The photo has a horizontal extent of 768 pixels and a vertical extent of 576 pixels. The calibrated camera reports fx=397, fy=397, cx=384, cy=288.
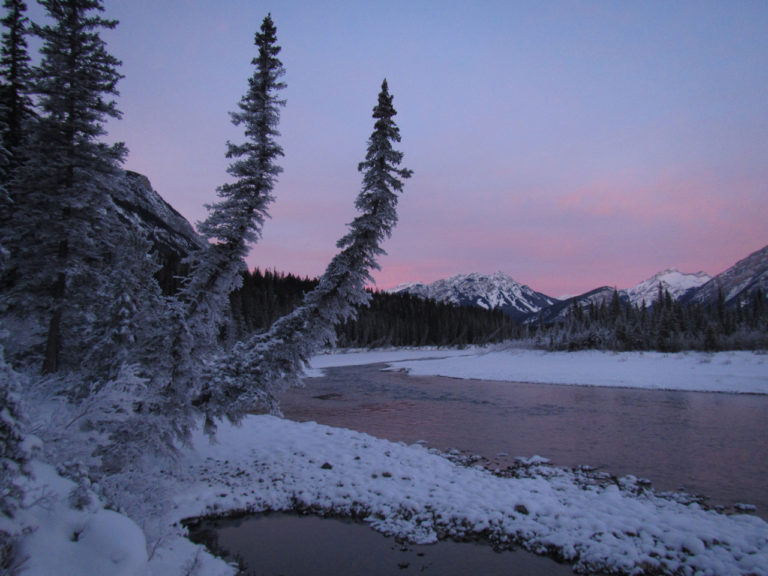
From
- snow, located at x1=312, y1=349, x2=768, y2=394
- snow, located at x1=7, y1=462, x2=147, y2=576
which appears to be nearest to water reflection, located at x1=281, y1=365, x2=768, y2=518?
snow, located at x1=312, y1=349, x2=768, y2=394

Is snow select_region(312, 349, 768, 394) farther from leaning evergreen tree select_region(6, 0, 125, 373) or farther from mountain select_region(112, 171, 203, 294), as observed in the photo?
leaning evergreen tree select_region(6, 0, 125, 373)

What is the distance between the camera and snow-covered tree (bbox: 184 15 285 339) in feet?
39.6

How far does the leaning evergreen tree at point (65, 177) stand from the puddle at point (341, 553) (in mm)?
12388

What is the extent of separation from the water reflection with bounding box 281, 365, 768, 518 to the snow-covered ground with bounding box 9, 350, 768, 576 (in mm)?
2149

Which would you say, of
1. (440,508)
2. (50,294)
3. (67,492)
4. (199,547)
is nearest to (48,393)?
(67,492)

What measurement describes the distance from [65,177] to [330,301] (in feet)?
42.6

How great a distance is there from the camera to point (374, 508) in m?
9.23

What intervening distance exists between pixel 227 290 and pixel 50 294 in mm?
9638

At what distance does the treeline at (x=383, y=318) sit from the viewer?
89.6 metres

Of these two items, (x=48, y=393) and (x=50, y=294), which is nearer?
(x=48, y=393)

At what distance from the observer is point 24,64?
21.2m

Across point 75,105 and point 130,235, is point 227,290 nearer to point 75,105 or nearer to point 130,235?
point 130,235

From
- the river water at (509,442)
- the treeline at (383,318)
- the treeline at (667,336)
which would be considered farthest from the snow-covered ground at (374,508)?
the treeline at (383,318)

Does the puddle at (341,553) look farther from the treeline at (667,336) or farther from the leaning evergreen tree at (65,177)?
the treeline at (667,336)
